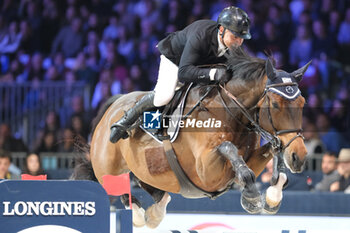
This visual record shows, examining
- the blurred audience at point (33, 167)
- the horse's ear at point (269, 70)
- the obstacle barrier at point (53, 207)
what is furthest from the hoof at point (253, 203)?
the blurred audience at point (33, 167)

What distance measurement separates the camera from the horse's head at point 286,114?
4.05 m

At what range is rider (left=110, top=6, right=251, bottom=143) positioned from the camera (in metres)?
4.38

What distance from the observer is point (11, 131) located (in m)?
9.27

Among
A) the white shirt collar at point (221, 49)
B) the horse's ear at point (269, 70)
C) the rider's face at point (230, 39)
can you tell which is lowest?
the horse's ear at point (269, 70)

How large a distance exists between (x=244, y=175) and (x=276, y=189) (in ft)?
1.47

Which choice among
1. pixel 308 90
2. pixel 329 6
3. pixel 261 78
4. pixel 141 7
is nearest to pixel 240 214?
pixel 261 78

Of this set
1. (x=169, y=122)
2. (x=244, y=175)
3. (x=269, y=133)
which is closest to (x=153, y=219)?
(x=169, y=122)

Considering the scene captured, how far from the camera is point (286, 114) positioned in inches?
162

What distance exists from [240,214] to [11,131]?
4864mm

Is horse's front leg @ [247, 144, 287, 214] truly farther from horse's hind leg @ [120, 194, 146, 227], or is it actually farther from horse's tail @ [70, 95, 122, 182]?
horse's tail @ [70, 95, 122, 182]

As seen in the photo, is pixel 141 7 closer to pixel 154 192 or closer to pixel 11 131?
pixel 11 131

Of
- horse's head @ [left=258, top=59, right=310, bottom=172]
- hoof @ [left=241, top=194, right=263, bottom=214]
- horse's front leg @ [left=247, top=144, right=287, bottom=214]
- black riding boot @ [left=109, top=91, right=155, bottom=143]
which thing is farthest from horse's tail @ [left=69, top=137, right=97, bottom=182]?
horse's head @ [left=258, top=59, right=310, bottom=172]

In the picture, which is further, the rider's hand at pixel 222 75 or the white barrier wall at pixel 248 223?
the white barrier wall at pixel 248 223

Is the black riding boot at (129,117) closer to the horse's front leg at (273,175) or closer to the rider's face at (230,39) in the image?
the rider's face at (230,39)
